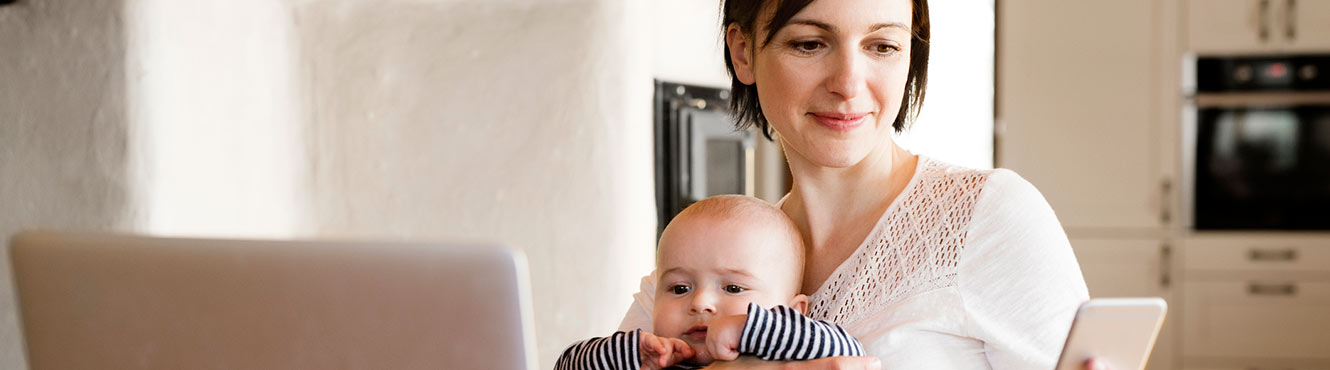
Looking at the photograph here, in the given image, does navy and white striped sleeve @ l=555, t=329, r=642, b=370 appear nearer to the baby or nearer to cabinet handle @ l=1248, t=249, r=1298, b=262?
the baby

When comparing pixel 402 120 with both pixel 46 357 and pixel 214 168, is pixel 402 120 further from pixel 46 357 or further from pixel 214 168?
pixel 46 357

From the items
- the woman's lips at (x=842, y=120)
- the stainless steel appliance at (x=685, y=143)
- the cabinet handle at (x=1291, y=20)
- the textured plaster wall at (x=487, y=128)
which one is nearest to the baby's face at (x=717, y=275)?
the woman's lips at (x=842, y=120)

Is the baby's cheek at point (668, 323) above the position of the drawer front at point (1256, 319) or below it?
above

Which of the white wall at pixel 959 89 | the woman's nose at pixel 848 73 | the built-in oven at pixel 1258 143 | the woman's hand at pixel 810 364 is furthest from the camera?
the built-in oven at pixel 1258 143

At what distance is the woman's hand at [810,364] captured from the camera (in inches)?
35.2

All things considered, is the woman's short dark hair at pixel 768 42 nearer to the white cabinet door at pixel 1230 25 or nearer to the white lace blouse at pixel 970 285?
the white lace blouse at pixel 970 285

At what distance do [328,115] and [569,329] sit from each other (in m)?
0.60

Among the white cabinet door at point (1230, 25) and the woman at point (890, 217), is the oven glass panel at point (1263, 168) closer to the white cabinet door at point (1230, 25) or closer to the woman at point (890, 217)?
the white cabinet door at point (1230, 25)

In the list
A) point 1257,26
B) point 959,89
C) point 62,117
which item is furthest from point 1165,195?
point 62,117

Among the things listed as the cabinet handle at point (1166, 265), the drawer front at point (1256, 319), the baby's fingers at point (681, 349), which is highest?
the baby's fingers at point (681, 349)

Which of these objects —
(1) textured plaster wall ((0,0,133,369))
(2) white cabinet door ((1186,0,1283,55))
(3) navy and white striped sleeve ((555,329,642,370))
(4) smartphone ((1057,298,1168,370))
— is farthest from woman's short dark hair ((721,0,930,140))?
(2) white cabinet door ((1186,0,1283,55))

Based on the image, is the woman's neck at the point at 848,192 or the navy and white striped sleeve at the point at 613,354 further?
the woman's neck at the point at 848,192

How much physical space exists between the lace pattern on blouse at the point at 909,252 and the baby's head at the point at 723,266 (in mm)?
49

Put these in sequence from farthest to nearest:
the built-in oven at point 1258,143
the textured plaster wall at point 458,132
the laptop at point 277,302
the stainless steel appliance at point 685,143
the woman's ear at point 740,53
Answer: the built-in oven at point 1258,143, the stainless steel appliance at point 685,143, the textured plaster wall at point 458,132, the woman's ear at point 740,53, the laptop at point 277,302
